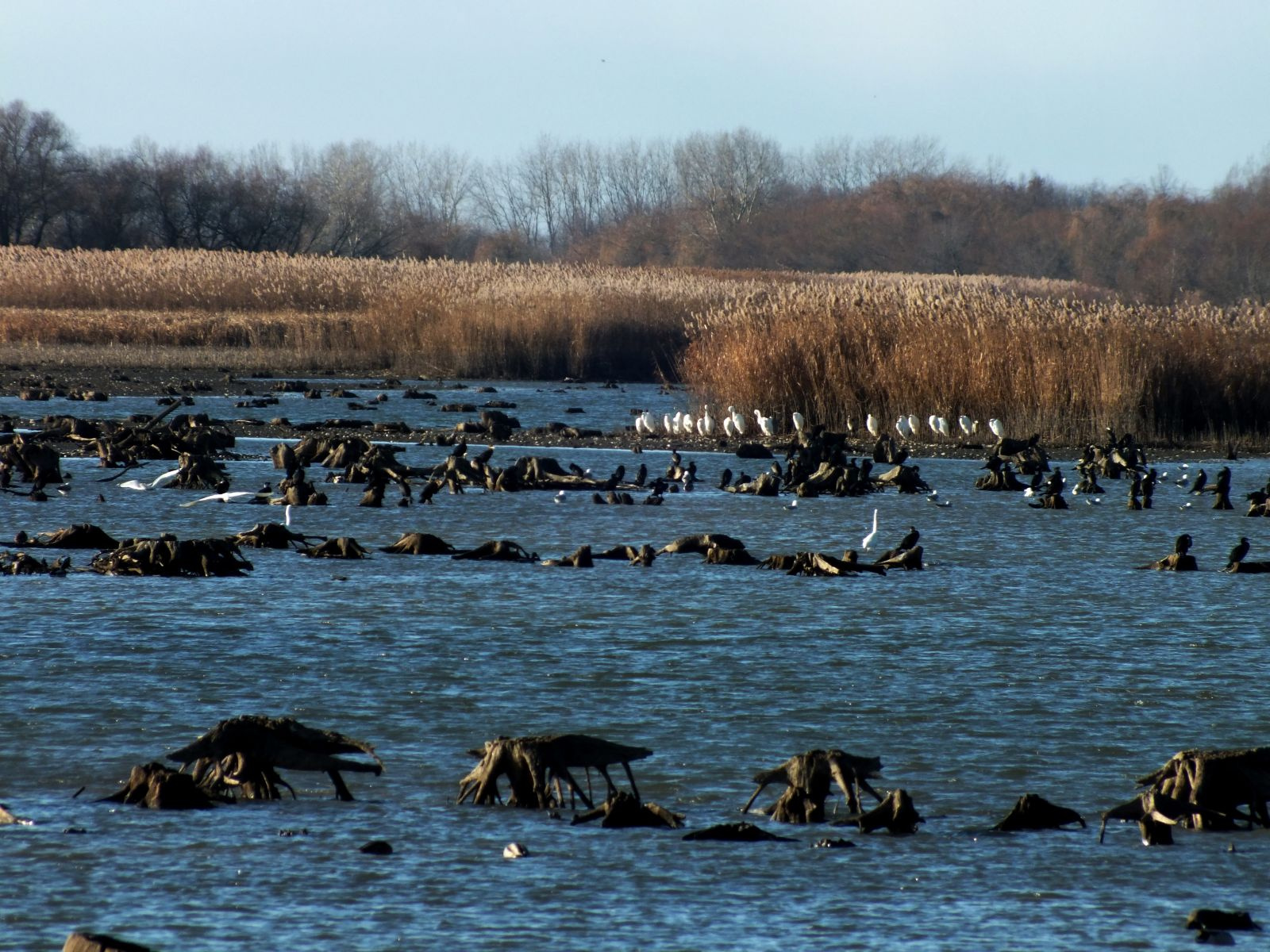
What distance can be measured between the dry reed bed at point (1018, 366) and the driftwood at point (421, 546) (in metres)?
10.9

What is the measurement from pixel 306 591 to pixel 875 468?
10055 millimetres

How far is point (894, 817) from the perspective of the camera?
4.91 m

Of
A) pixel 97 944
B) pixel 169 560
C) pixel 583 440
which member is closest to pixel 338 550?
pixel 169 560

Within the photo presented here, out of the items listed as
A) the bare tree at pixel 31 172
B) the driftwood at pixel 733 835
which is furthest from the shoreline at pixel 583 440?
the bare tree at pixel 31 172

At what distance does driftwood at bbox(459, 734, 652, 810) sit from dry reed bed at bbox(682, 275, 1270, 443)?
16.1m

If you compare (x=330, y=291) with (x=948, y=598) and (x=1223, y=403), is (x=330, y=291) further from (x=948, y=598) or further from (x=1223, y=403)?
(x=948, y=598)

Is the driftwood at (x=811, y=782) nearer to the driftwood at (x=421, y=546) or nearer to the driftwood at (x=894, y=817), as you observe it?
the driftwood at (x=894, y=817)

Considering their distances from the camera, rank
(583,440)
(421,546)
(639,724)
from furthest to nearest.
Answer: (583,440), (421,546), (639,724)

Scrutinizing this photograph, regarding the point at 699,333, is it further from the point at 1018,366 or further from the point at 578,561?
the point at 578,561

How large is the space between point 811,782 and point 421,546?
6334 mm

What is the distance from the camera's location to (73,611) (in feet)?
27.9

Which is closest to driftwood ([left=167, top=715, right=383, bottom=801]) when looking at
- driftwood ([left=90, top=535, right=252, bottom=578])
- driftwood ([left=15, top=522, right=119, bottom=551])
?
driftwood ([left=90, top=535, right=252, bottom=578])

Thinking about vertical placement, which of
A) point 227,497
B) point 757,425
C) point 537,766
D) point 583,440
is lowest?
point 537,766

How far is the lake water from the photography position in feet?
13.9
